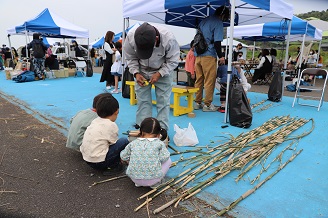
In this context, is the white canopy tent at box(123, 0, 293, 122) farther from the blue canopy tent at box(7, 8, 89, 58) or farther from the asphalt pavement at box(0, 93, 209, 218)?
the blue canopy tent at box(7, 8, 89, 58)

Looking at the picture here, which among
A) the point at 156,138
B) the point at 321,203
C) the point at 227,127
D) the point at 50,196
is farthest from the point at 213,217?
the point at 227,127

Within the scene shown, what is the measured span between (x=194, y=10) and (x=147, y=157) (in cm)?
460

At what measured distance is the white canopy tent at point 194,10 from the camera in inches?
166

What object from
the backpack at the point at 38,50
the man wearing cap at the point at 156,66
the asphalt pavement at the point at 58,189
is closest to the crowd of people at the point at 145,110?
the man wearing cap at the point at 156,66

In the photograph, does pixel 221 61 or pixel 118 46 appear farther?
pixel 118 46

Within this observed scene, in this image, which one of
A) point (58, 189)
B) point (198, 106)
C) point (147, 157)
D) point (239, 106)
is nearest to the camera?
point (147, 157)

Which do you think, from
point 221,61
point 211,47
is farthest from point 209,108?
point 211,47

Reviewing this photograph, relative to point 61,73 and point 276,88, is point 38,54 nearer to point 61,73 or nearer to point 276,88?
point 61,73

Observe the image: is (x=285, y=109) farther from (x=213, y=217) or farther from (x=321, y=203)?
(x=213, y=217)

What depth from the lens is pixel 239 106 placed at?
12.6 ft

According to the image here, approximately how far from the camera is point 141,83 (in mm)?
3002

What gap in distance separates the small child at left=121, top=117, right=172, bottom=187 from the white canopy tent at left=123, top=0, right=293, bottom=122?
220 centimetres

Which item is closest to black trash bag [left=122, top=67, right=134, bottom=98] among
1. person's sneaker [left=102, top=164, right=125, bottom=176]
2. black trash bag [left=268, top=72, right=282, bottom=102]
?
black trash bag [left=268, top=72, right=282, bottom=102]

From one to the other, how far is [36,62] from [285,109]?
890 centimetres
